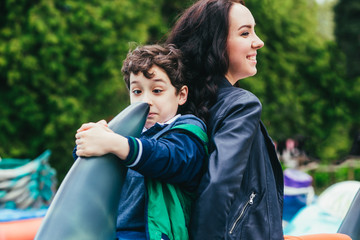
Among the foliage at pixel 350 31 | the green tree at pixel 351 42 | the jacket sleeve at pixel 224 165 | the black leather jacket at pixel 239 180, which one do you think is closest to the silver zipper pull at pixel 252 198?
the black leather jacket at pixel 239 180

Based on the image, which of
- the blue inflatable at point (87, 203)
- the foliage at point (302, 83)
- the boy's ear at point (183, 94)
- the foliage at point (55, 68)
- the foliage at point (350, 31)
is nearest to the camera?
the blue inflatable at point (87, 203)

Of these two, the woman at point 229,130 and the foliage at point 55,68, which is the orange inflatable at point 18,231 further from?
the foliage at point 55,68

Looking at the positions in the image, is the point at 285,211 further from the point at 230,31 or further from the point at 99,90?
the point at 99,90

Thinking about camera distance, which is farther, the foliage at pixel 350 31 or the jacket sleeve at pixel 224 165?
the foliage at pixel 350 31

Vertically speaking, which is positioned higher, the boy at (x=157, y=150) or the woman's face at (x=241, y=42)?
the woman's face at (x=241, y=42)

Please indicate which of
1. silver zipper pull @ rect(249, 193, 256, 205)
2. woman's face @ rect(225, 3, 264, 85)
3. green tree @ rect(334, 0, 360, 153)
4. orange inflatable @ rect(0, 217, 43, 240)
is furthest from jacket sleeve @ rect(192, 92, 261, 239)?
green tree @ rect(334, 0, 360, 153)

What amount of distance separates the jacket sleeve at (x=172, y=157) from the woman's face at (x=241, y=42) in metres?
0.56

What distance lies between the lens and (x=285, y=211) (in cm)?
482

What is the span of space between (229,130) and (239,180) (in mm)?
210

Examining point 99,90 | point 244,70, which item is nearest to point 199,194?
point 244,70

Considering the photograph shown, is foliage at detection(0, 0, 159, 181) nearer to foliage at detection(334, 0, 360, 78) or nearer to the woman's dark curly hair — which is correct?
the woman's dark curly hair

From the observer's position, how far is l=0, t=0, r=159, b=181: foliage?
8.09 m

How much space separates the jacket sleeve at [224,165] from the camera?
1.57 meters

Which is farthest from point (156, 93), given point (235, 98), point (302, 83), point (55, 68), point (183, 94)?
point (302, 83)
